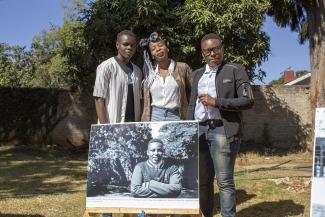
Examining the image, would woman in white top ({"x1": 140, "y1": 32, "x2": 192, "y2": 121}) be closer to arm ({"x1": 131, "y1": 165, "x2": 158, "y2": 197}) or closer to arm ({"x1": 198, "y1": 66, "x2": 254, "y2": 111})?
arm ({"x1": 198, "y1": 66, "x2": 254, "y2": 111})

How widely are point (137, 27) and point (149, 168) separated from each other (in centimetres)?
955

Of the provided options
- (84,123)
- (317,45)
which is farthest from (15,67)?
(317,45)

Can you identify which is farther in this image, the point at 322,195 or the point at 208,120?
the point at 208,120

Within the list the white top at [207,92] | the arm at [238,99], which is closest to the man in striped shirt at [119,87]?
the white top at [207,92]

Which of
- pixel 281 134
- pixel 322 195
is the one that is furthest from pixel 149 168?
pixel 281 134

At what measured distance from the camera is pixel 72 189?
8812mm

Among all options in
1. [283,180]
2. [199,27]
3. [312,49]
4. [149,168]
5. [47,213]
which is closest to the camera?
[149,168]

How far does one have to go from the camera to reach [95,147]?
4.33m

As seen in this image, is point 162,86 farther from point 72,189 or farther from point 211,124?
point 72,189

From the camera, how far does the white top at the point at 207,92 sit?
14.4 feet

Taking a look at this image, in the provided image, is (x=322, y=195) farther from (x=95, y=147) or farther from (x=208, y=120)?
(x=95, y=147)

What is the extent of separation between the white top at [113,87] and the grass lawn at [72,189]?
Answer: 2192 mm

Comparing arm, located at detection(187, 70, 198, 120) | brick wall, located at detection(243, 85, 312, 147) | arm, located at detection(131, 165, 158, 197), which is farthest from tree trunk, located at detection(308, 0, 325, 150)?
arm, located at detection(131, 165, 158, 197)

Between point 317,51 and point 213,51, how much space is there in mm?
7942
